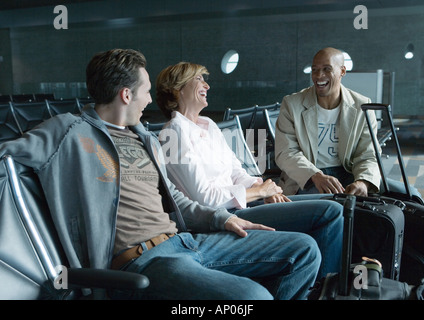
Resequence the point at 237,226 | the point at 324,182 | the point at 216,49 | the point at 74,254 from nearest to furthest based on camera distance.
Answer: the point at 74,254 → the point at 237,226 → the point at 324,182 → the point at 216,49

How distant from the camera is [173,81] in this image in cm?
212

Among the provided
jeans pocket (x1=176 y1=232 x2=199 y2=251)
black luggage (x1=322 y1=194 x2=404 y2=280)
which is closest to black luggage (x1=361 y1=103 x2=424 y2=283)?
black luggage (x1=322 y1=194 x2=404 y2=280)

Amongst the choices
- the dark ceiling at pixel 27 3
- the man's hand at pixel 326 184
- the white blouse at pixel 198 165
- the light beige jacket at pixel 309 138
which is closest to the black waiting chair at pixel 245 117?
the light beige jacket at pixel 309 138

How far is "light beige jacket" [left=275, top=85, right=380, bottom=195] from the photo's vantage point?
2514 mm

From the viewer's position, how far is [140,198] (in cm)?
152

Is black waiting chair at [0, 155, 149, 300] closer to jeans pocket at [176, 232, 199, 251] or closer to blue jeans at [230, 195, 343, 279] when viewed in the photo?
jeans pocket at [176, 232, 199, 251]

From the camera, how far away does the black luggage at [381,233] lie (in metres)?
1.84

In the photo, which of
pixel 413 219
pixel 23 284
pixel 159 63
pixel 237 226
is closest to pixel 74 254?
pixel 23 284

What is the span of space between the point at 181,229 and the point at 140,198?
0.26m

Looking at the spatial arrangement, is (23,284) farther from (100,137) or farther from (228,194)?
(228,194)

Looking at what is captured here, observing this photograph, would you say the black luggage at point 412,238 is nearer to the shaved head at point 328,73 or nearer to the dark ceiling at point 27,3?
the shaved head at point 328,73

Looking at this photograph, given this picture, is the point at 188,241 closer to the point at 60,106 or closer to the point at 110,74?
the point at 110,74

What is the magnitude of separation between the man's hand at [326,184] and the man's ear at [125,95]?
46.7 inches

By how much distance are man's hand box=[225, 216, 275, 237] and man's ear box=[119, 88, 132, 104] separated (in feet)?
1.89
